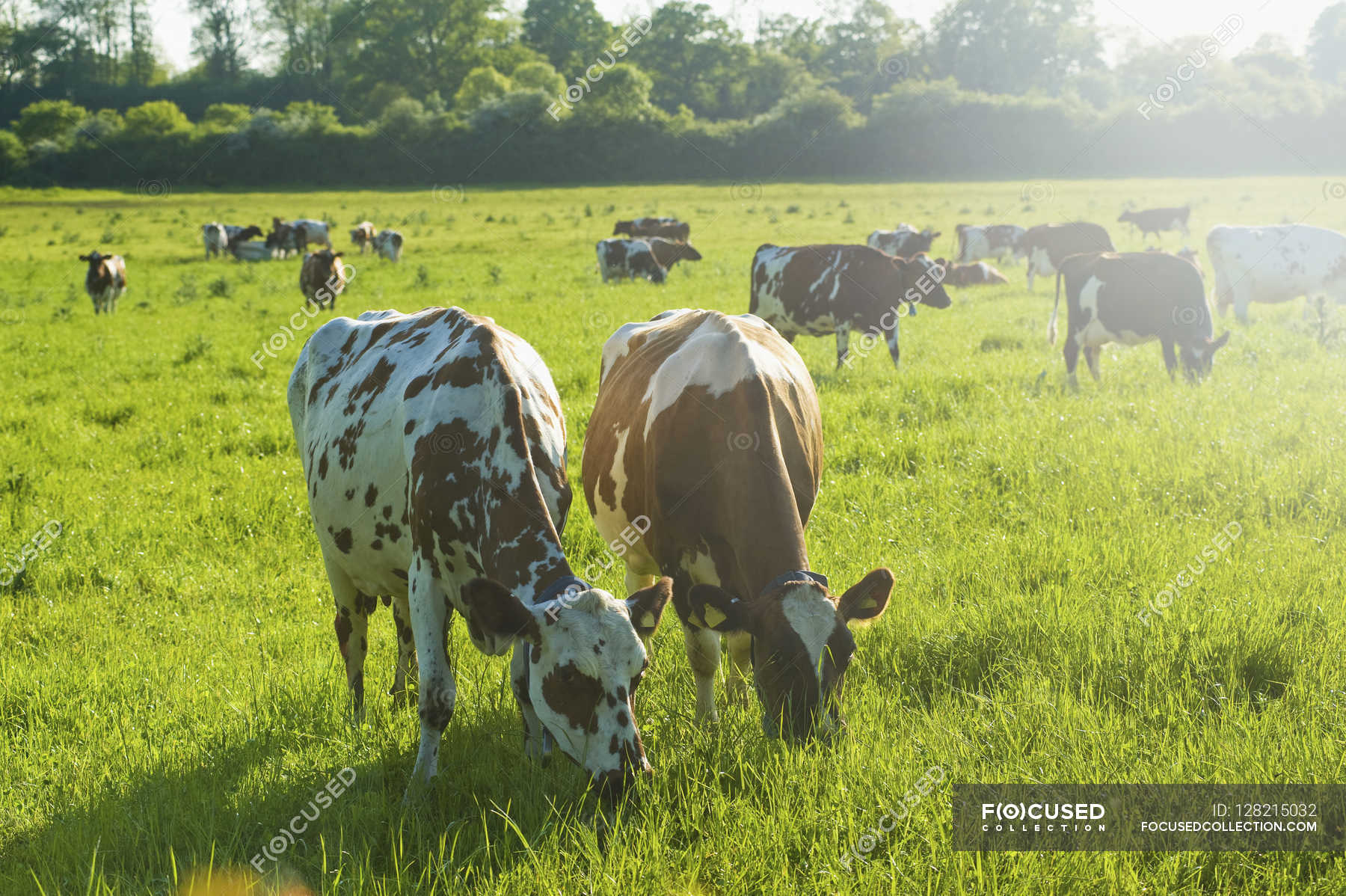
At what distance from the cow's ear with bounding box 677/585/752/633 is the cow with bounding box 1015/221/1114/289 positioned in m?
23.3

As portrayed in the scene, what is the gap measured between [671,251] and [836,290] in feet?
53.4

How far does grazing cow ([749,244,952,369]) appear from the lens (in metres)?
13.5

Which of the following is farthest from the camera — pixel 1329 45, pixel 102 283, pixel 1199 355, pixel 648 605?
pixel 1329 45

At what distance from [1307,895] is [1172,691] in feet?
4.37

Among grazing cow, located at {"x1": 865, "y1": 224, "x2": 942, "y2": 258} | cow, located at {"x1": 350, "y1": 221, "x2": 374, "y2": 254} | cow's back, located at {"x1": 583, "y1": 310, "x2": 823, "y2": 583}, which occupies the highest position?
cow, located at {"x1": 350, "y1": 221, "x2": 374, "y2": 254}

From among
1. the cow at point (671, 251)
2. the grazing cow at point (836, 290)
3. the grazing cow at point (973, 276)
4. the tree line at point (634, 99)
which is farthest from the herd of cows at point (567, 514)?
the tree line at point (634, 99)

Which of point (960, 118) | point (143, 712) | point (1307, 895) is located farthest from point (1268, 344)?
point (960, 118)

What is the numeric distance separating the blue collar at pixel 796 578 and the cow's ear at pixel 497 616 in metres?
1.00

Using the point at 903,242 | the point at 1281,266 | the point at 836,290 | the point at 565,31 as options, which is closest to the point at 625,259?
the point at 903,242

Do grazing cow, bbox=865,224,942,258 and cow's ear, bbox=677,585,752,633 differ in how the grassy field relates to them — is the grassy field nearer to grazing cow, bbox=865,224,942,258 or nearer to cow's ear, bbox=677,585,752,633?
cow's ear, bbox=677,585,752,633

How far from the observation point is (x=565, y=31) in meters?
92.9

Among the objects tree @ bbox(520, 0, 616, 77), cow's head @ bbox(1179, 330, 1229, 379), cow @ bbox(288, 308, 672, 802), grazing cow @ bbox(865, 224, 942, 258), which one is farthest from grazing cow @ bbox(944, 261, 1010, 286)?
tree @ bbox(520, 0, 616, 77)

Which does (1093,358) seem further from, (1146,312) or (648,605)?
(648,605)

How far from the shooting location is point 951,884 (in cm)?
280
